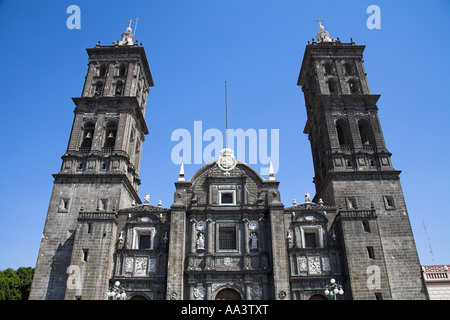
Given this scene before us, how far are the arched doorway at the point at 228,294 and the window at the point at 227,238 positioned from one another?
3.57 metres

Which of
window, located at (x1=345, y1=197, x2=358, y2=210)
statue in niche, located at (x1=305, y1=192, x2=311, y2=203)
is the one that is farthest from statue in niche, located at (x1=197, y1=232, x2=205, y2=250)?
window, located at (x1=345, y1=197, x2=358, y2=210)

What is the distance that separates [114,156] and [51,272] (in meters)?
11.3

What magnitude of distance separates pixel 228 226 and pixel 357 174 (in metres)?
13.0

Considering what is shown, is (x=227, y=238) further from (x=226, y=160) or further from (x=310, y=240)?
(x=226, y=160)

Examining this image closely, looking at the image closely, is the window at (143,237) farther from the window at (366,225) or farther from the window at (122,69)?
the window at (122,69)

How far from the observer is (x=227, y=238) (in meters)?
30.5

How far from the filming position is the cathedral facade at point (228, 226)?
90.4ft

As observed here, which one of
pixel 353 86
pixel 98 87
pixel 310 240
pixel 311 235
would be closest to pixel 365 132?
pixel 353 86

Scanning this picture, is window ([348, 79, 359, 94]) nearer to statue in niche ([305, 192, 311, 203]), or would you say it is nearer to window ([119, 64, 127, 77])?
statue in niche ([305, 192, 311, 203])

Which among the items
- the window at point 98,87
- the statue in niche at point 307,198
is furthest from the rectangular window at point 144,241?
the window at point 98,87

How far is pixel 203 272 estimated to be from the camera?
27844mm

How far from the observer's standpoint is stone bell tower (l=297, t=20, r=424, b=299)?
2772cm

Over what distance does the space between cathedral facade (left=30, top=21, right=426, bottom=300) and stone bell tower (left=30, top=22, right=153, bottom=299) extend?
0.32 ft
